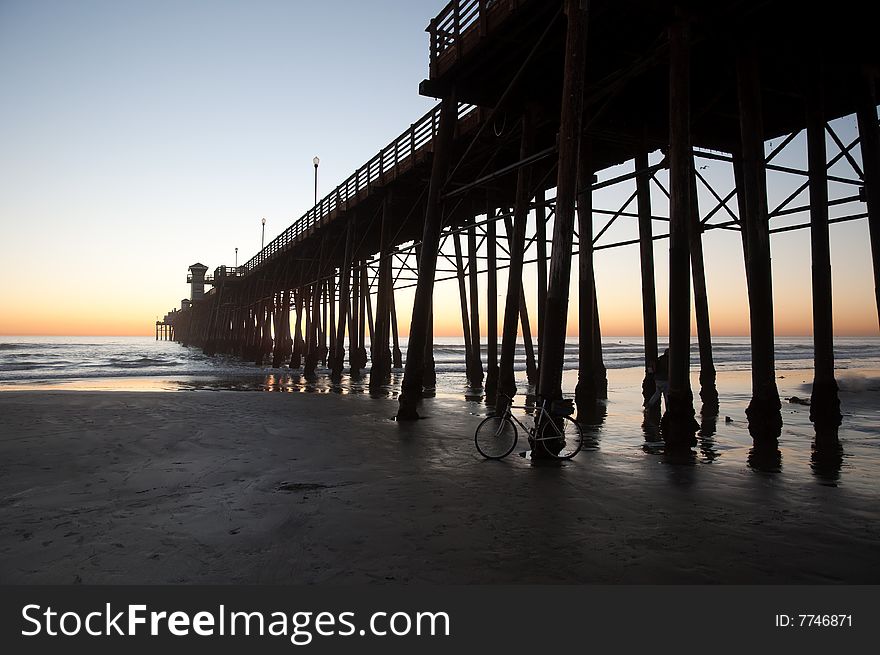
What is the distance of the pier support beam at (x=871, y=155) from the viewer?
949 cm

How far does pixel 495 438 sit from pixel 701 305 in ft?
24.0

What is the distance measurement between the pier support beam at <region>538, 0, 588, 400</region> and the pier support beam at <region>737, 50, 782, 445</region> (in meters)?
3.04

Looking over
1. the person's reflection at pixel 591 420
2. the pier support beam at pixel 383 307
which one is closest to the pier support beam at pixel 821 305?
the person's reflection at pixel 591 420

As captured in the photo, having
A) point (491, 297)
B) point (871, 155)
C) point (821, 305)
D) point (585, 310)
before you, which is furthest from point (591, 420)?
point (871, 155)

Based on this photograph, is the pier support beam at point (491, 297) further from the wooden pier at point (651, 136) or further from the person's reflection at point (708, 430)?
the person's reflection at point (708, 430)

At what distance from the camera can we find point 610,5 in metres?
8.73

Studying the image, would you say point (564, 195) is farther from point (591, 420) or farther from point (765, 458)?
point (591, 420)

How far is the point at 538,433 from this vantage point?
7113 millimetres

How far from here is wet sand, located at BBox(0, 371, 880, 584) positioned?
3596 mm

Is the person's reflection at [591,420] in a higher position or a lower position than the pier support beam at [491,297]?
lower

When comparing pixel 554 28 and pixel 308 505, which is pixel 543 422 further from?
pixel 554 28

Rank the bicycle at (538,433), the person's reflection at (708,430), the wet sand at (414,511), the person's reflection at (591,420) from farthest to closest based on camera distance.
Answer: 1. the person's reflection at (591,420)
2. the person's reflection at (708,430)
3. the bicycle at (538,433)
4. the wet sand at (414,511)

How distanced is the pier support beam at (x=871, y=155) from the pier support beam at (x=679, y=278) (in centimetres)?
422

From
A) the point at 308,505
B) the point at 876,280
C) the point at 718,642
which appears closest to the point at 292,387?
the point at 308,505
